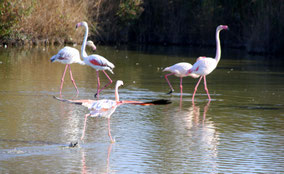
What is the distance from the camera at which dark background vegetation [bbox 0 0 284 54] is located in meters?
25.9

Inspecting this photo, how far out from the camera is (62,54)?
1205cm

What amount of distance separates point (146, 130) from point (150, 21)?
2834 cm

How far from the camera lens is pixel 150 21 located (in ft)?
118

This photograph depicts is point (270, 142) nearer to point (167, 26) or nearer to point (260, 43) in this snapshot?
point (260, 43)

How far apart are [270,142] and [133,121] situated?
2.31 metres

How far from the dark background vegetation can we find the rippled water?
12.4 m

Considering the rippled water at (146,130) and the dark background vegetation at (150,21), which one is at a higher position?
the dark background vegetation at (150,21)

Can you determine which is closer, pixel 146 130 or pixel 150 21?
pixel 146 130

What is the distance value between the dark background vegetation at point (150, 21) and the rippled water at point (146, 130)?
12368 mm

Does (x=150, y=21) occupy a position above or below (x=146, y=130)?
above

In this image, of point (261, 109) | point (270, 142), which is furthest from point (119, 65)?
point (270, 142)

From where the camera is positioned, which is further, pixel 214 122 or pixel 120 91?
pixel 120 91

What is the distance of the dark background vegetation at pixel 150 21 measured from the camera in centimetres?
2594

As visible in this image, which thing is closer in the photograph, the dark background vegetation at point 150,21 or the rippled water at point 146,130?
the rippled water at point 146,130
